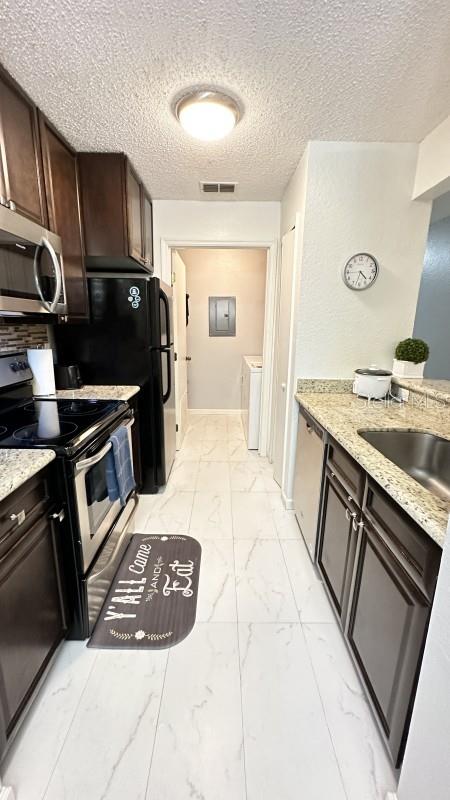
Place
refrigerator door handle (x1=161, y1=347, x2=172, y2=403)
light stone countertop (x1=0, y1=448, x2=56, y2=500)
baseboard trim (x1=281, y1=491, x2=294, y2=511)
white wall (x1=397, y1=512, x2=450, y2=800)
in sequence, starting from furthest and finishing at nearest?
1. refrigerator door handle (x1=161, y1=347, x2=172, y2=403)
2. baseboard trim (x1=281, y1=491, x2=294, y2=511)
3. light stone countertop (x1=0, y1=448, x2=56, y2=500)
4. white wall (x1=397, y1=512, x2=450, y2=800)

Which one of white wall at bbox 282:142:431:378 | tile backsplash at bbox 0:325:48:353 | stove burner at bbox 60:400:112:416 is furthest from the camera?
white wall at bbox 282:142:431:378

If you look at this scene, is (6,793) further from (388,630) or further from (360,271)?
(360,271)

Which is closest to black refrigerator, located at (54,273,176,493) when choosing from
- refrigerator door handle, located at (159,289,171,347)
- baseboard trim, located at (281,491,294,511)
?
refrigerator door handle, located at (159,289,171,347)

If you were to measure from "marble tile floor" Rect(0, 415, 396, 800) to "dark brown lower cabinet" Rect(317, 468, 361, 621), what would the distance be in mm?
200

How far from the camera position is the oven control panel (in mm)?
1730

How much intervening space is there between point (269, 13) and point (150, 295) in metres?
1.54

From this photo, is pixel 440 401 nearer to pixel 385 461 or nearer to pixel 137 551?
pixel 385 461

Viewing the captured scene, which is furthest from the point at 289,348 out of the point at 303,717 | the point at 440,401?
the point at 303,717

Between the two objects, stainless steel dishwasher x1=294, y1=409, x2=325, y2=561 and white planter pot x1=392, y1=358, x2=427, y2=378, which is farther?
white planter pot x1=392, y1=358, x2=427, y2=378

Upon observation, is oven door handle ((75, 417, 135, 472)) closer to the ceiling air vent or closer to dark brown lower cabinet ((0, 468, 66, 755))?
dark brown lower cabinet ((0, 468, 66, 755))

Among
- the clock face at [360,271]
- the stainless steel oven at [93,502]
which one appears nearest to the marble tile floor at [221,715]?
the stainless steel oven at [93,502]

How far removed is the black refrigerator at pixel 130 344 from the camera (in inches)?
93.1

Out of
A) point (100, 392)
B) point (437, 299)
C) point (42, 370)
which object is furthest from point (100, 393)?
point (437, 299)

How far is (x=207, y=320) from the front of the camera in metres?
4.62
